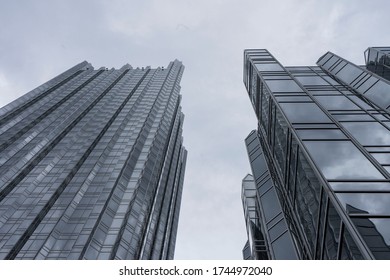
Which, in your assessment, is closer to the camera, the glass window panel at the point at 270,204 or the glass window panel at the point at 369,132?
the glass window panel at the point at 369,132

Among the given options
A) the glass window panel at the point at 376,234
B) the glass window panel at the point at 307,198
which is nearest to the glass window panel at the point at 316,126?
the glass window panel at the point at 307,198

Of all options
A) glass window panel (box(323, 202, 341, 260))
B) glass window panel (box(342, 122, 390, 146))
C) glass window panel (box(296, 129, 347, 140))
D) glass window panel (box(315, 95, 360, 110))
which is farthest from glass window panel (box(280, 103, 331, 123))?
glass window panel (box(323, 202, 341, 260))

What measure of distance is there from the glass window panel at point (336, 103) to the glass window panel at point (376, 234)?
33.9 feet

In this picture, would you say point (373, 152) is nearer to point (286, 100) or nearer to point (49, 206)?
point (286, 100)

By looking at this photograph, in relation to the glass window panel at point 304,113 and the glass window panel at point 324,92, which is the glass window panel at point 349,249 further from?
the glass window panel at point 324,92

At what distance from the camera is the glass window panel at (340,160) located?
13977 mm

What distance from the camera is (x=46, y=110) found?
88750mm

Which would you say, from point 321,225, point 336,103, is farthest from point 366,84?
point 321,225

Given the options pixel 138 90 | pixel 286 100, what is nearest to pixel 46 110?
pixel 138 90

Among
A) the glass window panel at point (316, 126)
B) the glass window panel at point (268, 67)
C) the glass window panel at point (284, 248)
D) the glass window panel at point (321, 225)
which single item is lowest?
the glass window panel at point (321, 225)

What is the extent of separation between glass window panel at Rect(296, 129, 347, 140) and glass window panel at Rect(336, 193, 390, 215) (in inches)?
190

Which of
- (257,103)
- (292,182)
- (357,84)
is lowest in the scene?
(292,182)

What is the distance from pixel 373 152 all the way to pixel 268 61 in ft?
60.4

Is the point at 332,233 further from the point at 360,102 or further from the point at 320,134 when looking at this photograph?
the point at 360,102
